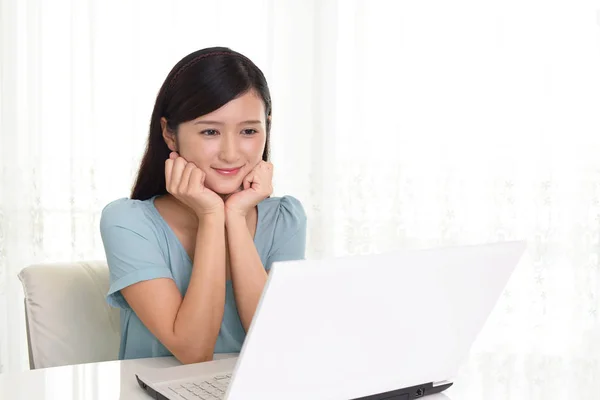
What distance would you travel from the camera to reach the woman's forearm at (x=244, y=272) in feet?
4.58

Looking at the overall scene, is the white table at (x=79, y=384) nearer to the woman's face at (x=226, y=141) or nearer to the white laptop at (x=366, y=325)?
the white laptop at (x=366, y=325)

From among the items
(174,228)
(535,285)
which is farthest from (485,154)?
(174,228)

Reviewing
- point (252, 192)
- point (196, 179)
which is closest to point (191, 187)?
point (196, 179)

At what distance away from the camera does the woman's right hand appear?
4.48ft

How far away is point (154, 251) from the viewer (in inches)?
53.9

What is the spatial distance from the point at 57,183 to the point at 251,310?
161 centimetres

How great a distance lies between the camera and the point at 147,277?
131 cm

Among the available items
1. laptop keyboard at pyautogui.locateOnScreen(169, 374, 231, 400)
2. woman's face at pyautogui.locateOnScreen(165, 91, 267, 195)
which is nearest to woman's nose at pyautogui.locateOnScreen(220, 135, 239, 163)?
woman's face at pyautogui.locateOnScreen(165, 91, 267, 195)

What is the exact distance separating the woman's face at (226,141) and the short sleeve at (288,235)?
185 millimetres

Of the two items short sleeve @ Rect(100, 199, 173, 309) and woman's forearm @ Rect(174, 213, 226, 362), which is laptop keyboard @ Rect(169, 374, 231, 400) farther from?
short sleeve @ Rect(100, 199, 173, 309)

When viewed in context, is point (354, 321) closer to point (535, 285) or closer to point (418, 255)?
point (418, 255)

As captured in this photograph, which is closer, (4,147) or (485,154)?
(485,154)

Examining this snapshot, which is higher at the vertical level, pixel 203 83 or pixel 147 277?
pixel 203 83

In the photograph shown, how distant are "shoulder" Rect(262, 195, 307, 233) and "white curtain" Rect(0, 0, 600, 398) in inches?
43.7
